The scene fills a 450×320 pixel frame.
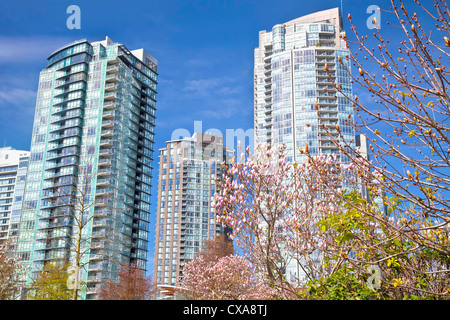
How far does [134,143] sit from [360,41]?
290ft

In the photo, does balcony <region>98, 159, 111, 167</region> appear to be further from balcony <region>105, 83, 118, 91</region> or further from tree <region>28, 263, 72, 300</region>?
tree <region>28, 263, 72, 300</region>

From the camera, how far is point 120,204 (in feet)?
270

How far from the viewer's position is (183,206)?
5876 inches

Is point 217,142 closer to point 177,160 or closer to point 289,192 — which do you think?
point 177,160

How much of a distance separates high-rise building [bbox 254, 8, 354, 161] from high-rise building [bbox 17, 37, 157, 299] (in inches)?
1153

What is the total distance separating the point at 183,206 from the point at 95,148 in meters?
71.1

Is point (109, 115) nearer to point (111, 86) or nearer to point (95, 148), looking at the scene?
point (111, 86)

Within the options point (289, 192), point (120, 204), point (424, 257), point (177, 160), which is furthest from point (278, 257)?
point (177, 160)

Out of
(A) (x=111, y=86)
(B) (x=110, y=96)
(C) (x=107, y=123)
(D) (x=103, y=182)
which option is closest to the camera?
(D) (x=103, y=182)

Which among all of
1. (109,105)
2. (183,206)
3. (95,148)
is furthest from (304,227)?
(183,206)

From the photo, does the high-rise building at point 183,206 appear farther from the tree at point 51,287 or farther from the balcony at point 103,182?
the tree at point 51,287

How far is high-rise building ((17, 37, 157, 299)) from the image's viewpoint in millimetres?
78375

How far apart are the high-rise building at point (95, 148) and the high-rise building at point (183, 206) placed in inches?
2099
